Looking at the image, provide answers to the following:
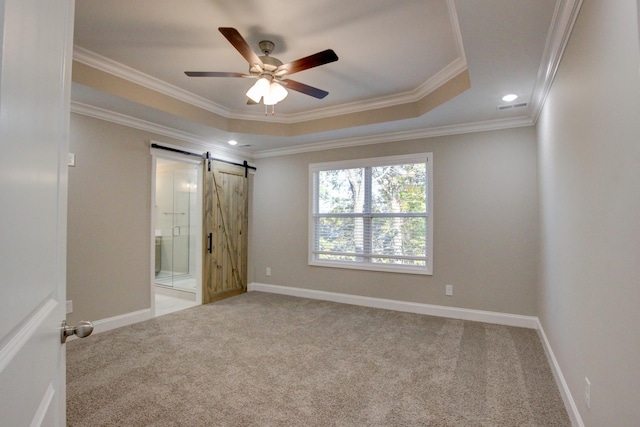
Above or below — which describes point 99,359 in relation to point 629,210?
below

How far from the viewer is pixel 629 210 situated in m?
1.21

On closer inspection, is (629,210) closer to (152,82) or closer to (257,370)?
(257,370)

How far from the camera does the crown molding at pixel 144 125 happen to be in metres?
3.52

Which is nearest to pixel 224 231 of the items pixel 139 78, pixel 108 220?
pixel 108 220

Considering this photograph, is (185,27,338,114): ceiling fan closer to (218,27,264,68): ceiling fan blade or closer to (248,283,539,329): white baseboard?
(218,27,264,68): ceiling fan blade

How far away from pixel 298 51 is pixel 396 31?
2.86 ft

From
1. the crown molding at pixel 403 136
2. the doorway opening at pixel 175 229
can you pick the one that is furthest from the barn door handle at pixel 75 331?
the doorway opening at pixel 175 229

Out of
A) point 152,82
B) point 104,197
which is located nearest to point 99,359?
point 104,197

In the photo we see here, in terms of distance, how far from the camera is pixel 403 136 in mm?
4570

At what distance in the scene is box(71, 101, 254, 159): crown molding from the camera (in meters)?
3.52

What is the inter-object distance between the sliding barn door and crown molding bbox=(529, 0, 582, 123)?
418 centimetres

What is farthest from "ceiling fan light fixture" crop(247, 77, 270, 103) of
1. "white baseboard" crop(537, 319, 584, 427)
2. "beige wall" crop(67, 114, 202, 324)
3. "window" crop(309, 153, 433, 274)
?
"white baseboard" crop(537, 319, 584, 427)

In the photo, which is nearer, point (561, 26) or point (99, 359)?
point (561, 26)

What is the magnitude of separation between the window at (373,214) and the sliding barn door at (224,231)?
4.00 feet
